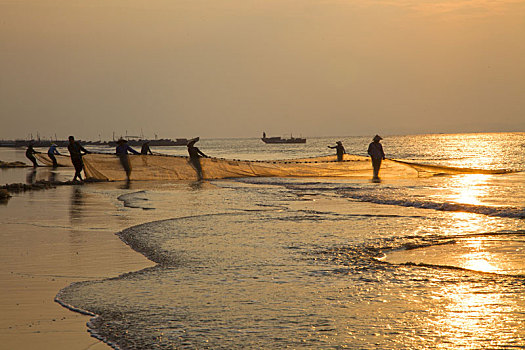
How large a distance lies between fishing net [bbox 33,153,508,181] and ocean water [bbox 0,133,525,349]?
994 cm

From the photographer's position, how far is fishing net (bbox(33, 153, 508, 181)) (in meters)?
22.4

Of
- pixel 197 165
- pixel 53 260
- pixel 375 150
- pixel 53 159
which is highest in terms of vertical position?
pixel 375 150

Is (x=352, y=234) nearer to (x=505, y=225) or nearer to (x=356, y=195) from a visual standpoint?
(x=505, y=225)

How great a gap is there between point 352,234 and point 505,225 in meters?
3.13

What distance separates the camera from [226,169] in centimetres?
2366

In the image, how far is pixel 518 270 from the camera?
6.65 meters

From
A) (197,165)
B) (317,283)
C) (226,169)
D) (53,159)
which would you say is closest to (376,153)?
(226,169)

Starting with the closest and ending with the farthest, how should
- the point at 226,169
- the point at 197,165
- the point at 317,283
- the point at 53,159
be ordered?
1. the point at 317,283
2. the point at 197,165
3. the point at 226,169
4. the point at 53,159

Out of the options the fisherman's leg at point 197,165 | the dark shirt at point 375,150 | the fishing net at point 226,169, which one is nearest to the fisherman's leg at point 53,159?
the fishing net at point 226,169

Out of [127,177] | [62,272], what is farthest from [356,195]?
[62,272]

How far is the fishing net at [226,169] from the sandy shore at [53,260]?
24.9ft

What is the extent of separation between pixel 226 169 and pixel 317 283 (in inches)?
697

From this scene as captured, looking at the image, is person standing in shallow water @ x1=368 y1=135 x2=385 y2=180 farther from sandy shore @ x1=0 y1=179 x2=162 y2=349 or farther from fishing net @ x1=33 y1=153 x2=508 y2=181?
sandy shore @ x1=0 y1=179 x2=162 y2=349

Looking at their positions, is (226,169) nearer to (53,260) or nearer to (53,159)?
(53,159)
